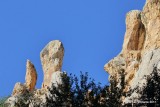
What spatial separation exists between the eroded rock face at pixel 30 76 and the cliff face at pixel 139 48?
22081mm

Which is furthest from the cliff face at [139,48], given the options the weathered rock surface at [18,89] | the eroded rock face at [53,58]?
the weathered rock surface at [18,89]

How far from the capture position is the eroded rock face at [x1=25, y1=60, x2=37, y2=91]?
8681 cm

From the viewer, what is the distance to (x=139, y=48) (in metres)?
67.8

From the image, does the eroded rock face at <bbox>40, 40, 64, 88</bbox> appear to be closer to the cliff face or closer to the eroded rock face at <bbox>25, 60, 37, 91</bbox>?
the eroded rock face at <bbox>25, 60, 37, 91</bbox>

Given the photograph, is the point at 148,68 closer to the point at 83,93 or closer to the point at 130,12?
the point at 83,93

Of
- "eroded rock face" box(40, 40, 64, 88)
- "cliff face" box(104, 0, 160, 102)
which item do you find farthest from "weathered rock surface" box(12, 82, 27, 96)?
"cliff face" box(104, 0, 160, 102)

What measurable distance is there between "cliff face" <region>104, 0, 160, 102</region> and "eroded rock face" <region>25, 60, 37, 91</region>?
22.1 metres

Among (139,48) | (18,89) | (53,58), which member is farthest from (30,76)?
(139,48)

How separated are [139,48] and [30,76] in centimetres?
2577

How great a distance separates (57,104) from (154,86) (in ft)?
23.3

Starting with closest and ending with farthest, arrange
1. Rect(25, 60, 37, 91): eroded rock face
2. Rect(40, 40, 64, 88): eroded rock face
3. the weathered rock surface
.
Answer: the weathered rock surface
Rect(40, 40, 64, 88): eroded rock face
Rect(25, 60, 37, 91): eroded rock face

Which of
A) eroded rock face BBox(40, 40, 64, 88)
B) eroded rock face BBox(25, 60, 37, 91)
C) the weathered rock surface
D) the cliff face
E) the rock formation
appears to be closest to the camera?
the cliff face

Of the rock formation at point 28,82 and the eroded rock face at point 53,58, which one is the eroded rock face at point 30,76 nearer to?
the rock formation at point 28,82

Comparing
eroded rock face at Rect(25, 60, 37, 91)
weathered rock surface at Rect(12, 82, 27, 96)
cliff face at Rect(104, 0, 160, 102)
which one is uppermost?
eroded rock face at Rect(25, 60, 37, 91)
